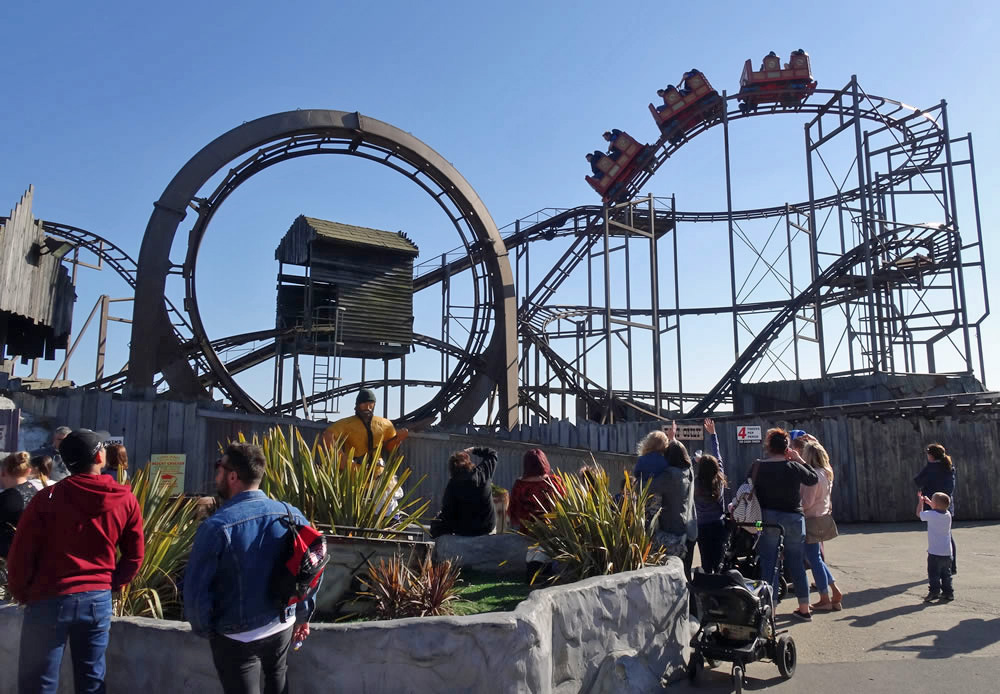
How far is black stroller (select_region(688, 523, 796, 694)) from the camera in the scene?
186 inches

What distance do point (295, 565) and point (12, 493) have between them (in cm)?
278

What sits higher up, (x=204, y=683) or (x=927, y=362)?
(x=927, y=362)

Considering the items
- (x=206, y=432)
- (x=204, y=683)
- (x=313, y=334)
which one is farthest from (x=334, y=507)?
(x=313, y=334)

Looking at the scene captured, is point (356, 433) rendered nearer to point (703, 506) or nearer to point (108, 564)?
point (108, 564)

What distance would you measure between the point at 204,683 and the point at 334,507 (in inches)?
57.2

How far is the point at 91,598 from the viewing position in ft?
12.0

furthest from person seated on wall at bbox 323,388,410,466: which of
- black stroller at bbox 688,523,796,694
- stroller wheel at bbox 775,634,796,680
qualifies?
stroller wheel at bbox 775,634,796,680

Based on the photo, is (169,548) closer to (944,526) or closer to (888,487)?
(944,526)

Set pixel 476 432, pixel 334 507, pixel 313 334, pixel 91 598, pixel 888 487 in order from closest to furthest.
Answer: pixel 91 598 → pixel 334 507 → pixel 888 487 → pixel 476 432 → pixel 313 334

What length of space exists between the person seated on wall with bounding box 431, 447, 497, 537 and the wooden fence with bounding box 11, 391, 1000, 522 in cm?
714

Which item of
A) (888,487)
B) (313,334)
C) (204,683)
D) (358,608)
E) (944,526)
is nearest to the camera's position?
(204,683)

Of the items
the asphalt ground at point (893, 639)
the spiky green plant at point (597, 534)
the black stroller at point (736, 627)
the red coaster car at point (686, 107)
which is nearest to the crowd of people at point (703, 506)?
the spiky green plant at point (597, 534)

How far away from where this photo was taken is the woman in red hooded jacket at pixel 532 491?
Result: 6.30 metres

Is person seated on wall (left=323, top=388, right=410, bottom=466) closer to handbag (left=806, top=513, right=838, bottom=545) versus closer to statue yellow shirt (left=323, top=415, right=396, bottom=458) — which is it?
statue yellow shirt (left=323, top=415, right=396, bottom=458)
